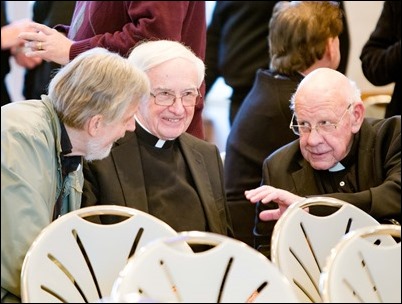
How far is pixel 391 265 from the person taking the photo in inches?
109

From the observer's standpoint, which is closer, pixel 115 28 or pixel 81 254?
pixel 81 254

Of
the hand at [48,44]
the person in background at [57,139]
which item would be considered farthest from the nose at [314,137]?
the hand at [48,44]

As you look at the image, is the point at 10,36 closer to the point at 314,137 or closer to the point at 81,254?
the point at 314,137

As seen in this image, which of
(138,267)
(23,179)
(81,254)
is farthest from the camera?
(81,254)

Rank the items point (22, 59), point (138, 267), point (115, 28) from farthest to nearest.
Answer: point (22, 59)
point (115, 28)
point (138, 267)

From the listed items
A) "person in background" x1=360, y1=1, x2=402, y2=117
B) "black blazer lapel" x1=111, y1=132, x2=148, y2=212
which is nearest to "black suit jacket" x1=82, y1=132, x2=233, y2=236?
"black blazer lapel" x1=111, y1=132, x2=148, y2=212

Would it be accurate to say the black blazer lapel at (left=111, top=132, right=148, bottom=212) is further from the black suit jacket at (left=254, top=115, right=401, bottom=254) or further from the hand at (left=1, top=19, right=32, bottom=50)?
the hand at (left=1, top=19, right=32, bottom=50)

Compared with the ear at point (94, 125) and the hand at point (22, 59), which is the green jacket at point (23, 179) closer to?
the ear at point (94, 125)

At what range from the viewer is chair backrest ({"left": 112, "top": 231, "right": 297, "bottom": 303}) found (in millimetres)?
2525

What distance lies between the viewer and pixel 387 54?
453 cm

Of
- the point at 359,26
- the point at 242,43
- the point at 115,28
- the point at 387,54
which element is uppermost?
the point at 115,28

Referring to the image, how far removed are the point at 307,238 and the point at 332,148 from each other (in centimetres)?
→ 59

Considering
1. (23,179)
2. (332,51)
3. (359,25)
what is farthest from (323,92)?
(359,25)

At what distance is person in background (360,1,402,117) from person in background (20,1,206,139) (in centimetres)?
98
